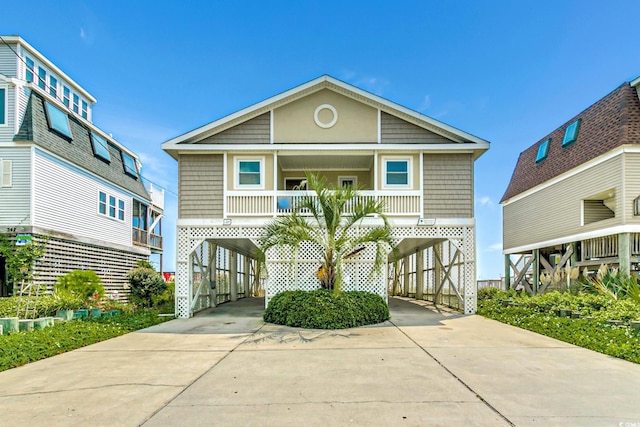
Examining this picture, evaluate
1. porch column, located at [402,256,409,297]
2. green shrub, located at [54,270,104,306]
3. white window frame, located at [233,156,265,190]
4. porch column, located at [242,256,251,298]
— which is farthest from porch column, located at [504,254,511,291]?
green shrub, located at [54,270,104,306]

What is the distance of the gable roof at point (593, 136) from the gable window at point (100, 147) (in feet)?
63.0

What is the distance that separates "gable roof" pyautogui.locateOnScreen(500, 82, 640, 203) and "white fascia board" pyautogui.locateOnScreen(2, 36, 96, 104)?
20398mm

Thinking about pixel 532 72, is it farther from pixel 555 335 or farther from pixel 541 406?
pixel 541 406

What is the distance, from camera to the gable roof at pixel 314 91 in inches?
484

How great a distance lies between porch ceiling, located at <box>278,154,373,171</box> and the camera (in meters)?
13.4

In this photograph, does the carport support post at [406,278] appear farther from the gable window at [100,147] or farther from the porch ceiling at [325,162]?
the gable window at [100,147]

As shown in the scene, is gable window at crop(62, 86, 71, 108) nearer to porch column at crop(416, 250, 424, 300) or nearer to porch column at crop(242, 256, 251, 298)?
porch column at crop(242, 256, 251, 298)

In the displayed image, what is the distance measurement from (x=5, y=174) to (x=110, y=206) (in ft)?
17.6

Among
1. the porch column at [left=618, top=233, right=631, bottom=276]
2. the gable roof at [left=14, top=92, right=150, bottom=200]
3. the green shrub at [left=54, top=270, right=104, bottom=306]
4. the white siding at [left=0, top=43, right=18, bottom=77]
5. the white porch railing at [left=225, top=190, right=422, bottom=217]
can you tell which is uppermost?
the white siding at [left=0, top=43, right=18, bottom=77]

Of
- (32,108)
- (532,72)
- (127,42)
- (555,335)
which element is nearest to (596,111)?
(532,72)

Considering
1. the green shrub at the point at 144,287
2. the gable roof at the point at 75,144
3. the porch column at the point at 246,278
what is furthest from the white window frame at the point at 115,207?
the porch column at the point at 246,278

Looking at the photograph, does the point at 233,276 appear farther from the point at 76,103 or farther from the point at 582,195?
the point at 582,195

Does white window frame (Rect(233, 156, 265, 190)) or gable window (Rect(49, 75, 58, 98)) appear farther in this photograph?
gable window (Rect(49, 75, 58, 98))

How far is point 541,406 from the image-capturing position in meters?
4.28
